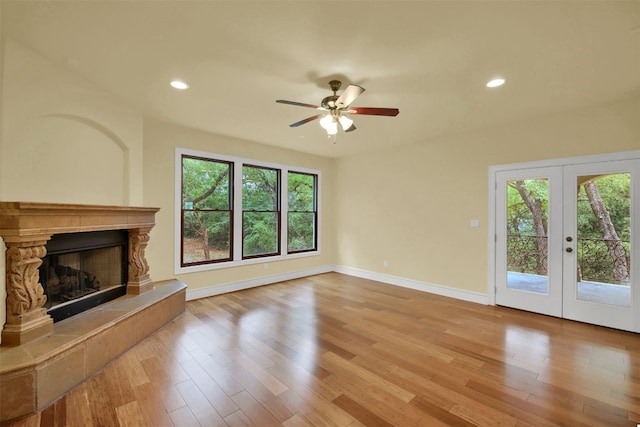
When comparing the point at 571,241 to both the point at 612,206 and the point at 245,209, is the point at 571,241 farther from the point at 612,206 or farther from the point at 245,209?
the point at 245,209

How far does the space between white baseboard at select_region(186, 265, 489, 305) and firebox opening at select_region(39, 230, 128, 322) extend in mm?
1303

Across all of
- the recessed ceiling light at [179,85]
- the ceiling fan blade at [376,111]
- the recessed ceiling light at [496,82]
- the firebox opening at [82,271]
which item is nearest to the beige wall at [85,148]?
the firebox opening at [82,271]

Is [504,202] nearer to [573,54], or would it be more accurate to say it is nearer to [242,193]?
[573,54]

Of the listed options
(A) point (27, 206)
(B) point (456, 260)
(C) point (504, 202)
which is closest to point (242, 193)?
(A) point (27, 206)

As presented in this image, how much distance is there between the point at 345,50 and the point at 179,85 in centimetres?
180

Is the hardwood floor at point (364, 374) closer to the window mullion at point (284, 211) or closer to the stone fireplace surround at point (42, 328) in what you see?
the stone fireplace surround at point (42, 328)

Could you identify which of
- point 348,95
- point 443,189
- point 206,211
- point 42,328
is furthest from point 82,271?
point 443,189

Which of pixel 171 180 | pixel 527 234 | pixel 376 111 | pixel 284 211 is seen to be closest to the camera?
pixel 376 111

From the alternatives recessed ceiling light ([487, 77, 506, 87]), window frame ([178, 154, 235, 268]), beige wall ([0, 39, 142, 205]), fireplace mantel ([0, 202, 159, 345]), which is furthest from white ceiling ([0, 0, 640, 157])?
fireplace mantel ([0, 202, 159, 345])

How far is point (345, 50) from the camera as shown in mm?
2242

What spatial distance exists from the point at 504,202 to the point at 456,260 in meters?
1.17

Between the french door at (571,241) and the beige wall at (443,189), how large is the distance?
0.81 feet

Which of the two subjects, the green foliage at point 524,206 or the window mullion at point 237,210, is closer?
the green foliage at point 524,206

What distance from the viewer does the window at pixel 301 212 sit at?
593cm
